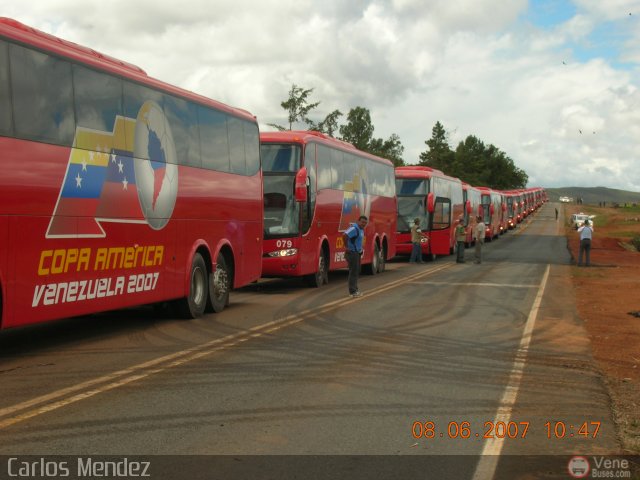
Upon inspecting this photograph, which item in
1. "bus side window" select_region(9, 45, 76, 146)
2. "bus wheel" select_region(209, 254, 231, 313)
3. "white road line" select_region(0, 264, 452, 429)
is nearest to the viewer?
"white road line" select_region(0, 264, 452, 429)

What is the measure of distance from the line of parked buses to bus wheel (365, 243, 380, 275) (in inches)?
237

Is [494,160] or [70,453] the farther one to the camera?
[494,160]

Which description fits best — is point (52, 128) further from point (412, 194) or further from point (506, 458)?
point (412, 194)

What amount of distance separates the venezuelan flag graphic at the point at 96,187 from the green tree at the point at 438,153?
136050 millimetres

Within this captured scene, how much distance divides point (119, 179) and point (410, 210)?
25.2 metres

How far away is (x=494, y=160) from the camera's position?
192875 mm

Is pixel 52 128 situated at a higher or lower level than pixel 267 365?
higher

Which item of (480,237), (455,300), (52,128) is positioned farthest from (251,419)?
(480,237)

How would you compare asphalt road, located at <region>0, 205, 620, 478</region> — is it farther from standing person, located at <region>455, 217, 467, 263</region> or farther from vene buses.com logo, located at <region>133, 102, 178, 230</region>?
standing person, located at <region>455, 217, 467, 263</region>

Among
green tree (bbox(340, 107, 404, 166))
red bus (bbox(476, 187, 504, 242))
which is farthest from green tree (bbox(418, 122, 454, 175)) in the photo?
red bus (bbox(476, 187, 504, 242))

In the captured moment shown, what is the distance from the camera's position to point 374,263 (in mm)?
27844

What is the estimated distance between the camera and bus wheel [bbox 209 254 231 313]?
15.5 m

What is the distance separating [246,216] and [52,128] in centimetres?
695

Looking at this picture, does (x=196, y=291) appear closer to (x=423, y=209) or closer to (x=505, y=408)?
(x=505, y=408)
